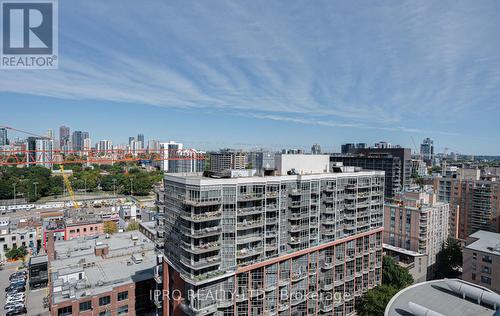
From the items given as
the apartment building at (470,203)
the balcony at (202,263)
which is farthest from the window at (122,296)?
the apartment building at (470,203)

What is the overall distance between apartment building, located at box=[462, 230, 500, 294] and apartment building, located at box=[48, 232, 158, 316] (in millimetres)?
41869

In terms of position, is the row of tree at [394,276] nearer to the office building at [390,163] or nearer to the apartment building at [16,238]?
the office building at [390,163]

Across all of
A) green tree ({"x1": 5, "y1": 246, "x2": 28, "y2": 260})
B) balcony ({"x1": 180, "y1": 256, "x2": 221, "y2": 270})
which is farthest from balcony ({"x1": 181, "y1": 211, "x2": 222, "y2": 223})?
green tree ({"x1": 5, "y1": 246, "x2": 28, "y2": 260})

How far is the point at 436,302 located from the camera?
25.3 m

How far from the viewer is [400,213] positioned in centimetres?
5003

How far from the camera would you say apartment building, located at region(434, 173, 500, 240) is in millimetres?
54750

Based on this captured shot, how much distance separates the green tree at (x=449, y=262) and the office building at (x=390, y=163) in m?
27.0

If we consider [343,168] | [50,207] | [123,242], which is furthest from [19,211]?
[343,168]

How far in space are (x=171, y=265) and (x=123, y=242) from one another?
2183 centimetres

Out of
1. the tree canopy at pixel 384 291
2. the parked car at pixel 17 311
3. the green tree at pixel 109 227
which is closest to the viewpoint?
the tree canopy at pixel 384 291

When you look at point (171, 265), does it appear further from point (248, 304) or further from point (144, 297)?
point (144, 297)

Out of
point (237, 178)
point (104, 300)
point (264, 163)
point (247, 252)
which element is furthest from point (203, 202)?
point (104, 300)

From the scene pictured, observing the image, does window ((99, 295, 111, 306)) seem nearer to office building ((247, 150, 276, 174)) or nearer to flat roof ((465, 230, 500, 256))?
office building ((247, 150, 276, 174))

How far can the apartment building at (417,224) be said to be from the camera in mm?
47250
